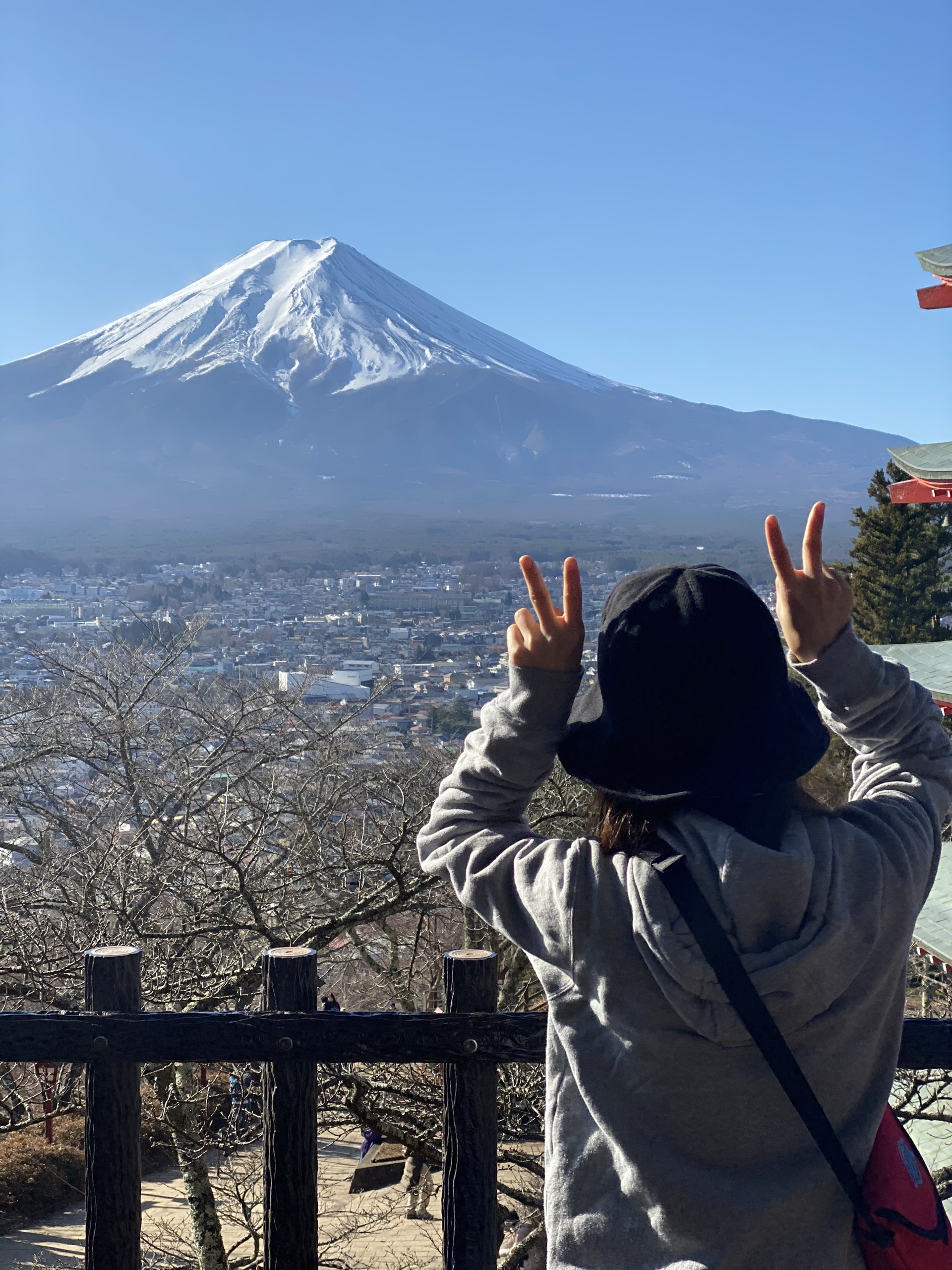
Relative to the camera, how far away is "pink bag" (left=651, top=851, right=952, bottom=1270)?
1177 millimetres

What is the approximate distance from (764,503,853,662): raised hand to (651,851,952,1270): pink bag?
38cm

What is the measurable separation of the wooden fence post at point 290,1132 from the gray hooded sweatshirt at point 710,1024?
2.36 feet

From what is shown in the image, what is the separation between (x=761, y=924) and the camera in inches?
47.5

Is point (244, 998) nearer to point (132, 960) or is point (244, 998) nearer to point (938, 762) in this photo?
point (132, 960)

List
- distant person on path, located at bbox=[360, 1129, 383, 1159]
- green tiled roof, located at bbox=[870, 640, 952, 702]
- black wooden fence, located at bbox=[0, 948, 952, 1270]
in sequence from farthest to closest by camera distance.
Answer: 1. distant person on path, located at bbox=[360, 1129, 383, 1159]
2. green tiled roof, located at bbox=[870, 640, 952, 702]
3. black wooden fence, located at bbox=[0, 948, 952, 1270]

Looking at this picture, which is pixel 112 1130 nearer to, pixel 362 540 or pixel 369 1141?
pixel 369 1141

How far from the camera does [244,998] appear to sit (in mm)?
6324

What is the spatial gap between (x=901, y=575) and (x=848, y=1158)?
83.8 feet

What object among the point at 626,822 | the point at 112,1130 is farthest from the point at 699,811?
the point at 112,1130

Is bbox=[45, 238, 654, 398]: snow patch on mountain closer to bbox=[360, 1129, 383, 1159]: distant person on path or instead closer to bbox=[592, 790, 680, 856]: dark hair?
bbox=[360, 1129, 383, 1159]: distant person on path

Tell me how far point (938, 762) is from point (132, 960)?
4.59 feet

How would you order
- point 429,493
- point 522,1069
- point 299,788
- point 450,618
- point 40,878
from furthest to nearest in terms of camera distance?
1. point 429,493
2. point 450,618
3. point 299,788
4. point 40,878
5. point 522,1069

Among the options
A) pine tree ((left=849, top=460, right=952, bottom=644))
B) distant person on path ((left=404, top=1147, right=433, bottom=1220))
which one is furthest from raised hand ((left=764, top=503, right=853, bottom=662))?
pine tree ((left=849, top=460, right=952, bottom=644))

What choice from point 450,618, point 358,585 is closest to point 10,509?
point 358,585
